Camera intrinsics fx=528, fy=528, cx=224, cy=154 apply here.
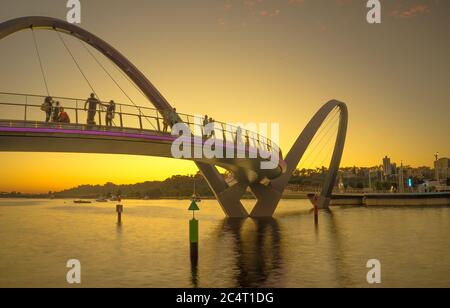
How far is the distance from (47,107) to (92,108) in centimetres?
249

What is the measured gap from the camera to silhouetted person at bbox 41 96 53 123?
2445 centimetres

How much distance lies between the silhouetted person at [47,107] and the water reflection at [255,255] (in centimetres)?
1113

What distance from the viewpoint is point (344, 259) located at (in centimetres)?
2525

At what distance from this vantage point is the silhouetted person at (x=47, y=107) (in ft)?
80.2

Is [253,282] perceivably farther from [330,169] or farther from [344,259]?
[330,169]

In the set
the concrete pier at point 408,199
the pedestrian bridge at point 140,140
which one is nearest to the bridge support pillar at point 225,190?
the pedestrian bridge at point 140,140

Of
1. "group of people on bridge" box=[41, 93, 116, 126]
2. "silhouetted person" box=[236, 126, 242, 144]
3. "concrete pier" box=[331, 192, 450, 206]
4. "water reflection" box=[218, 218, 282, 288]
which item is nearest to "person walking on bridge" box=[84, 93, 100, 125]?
"group of people on bridge" box=[41, 93, 116, 126]

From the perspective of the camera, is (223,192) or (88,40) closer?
(88,40)

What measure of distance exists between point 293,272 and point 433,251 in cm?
1042

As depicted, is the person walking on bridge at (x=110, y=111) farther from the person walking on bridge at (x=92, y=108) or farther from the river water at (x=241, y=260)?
the river water at (x=241, y=260)

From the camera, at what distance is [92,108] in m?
26.5
